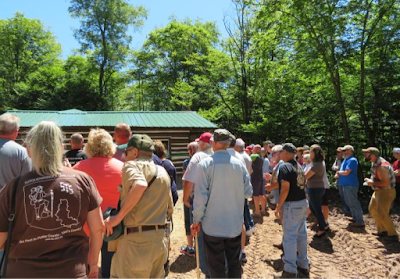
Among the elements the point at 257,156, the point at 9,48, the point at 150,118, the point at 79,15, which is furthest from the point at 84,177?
the point at 9,48

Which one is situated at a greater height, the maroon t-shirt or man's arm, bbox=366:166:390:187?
the maroon t-shirt

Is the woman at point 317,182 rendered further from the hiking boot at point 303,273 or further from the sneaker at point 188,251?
the sneaker at point 188,251

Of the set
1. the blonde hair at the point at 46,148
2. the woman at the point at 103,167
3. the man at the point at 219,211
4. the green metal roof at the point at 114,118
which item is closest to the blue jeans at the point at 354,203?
the man at the point at 219,211

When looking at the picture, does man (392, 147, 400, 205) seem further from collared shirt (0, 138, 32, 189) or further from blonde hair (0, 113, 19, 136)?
blonde hair (0, 113, 19, 136)

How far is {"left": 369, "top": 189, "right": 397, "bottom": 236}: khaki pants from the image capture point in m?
5.50

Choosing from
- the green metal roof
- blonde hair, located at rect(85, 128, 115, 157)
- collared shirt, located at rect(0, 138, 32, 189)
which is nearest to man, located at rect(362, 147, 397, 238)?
blonde hair, located at rect(85, 128, 115, 157)

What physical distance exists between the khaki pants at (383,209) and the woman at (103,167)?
556 cm

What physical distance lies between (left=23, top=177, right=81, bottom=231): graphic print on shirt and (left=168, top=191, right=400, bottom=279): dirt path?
8.81ft

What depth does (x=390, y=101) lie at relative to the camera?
905 centimetres

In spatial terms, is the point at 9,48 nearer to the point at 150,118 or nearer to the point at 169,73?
the point at 169,73

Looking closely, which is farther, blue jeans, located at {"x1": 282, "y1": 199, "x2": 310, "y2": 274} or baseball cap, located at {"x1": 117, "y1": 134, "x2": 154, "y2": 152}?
blue jeans, located at {"x1": 282, "y1": 199, "x2": 310, "y2": 274}

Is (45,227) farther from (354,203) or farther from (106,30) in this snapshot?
(106,30)

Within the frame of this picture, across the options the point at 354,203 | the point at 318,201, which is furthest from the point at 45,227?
the point at 354,203

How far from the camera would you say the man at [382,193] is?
545 cm
